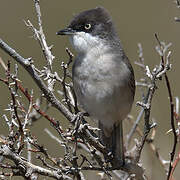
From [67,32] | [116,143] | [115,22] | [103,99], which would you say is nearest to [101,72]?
[103,99]

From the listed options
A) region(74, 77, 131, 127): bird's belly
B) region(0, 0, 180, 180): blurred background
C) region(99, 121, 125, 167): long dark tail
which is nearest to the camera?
region(99, 121, 125, 167): long dark tail

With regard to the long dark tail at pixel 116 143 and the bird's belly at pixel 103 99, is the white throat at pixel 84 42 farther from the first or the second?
the long dark tail at pixel 116 143

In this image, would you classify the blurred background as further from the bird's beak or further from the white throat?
the bird's beak

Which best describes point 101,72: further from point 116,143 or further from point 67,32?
point 116,143

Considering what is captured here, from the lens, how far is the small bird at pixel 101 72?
14.8 feet

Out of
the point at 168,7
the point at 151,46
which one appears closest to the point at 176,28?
the point at 151,46

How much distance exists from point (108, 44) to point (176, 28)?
3.04 meters

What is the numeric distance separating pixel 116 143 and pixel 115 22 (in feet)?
10.7

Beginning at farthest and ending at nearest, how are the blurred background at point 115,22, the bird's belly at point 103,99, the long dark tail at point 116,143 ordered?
the blurred background at point 115,22
the bird's belly at point 103,99
the long dark tail at point 116,143

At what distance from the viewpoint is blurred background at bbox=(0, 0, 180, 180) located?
7059mm

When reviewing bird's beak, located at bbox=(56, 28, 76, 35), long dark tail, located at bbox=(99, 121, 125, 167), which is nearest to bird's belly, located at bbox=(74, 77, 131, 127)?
long dark tail, located at bbox=(99, 121, 125, 167)

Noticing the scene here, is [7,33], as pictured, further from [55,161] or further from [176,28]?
[55,161]

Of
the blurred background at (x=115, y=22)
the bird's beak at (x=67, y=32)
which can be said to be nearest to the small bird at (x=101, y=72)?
the bird's beak at (x=67, y=32)

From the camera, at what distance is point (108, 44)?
474 cm
